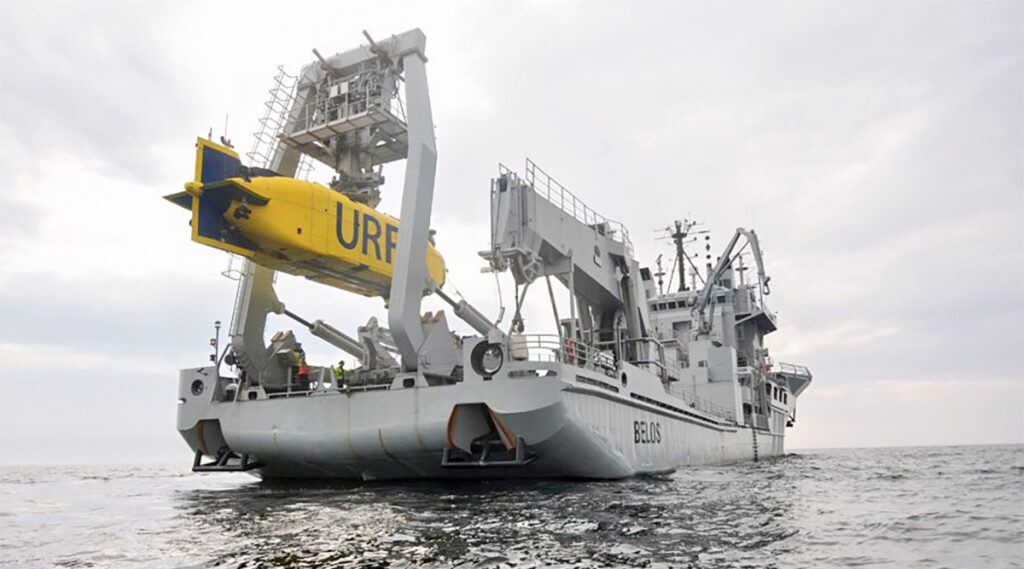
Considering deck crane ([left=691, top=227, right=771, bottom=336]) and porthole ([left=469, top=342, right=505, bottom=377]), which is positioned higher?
deck crane ([left=691, top=227, right=771, bottom=336])

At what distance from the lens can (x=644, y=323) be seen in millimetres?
19828

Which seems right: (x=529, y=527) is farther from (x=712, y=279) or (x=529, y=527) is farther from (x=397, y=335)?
(x=712, y=279)

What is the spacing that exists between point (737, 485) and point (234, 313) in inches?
451

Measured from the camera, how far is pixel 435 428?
13.3 m

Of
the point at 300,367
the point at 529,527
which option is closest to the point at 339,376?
the point at 300,367

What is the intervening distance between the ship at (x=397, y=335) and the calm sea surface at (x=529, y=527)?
104cm

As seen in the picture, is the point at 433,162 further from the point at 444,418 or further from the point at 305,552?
the point at 305,552

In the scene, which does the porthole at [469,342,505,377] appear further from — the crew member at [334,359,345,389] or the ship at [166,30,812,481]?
the crew member at [334,359,345,389]

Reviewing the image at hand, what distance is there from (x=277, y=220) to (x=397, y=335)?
11.2 ft

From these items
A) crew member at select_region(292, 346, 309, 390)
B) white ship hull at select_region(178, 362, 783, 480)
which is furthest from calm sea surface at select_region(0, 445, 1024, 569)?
crew member at select_region(292, 346, 309, 390)

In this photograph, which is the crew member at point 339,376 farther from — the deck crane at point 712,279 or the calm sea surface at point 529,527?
the deck crane at point 712,279

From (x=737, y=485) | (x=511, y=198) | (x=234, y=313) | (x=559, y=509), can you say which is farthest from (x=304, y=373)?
(x=737, y=485)

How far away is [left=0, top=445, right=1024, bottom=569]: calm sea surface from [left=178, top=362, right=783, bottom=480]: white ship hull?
53cm

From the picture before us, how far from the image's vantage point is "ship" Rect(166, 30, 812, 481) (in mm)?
13570
